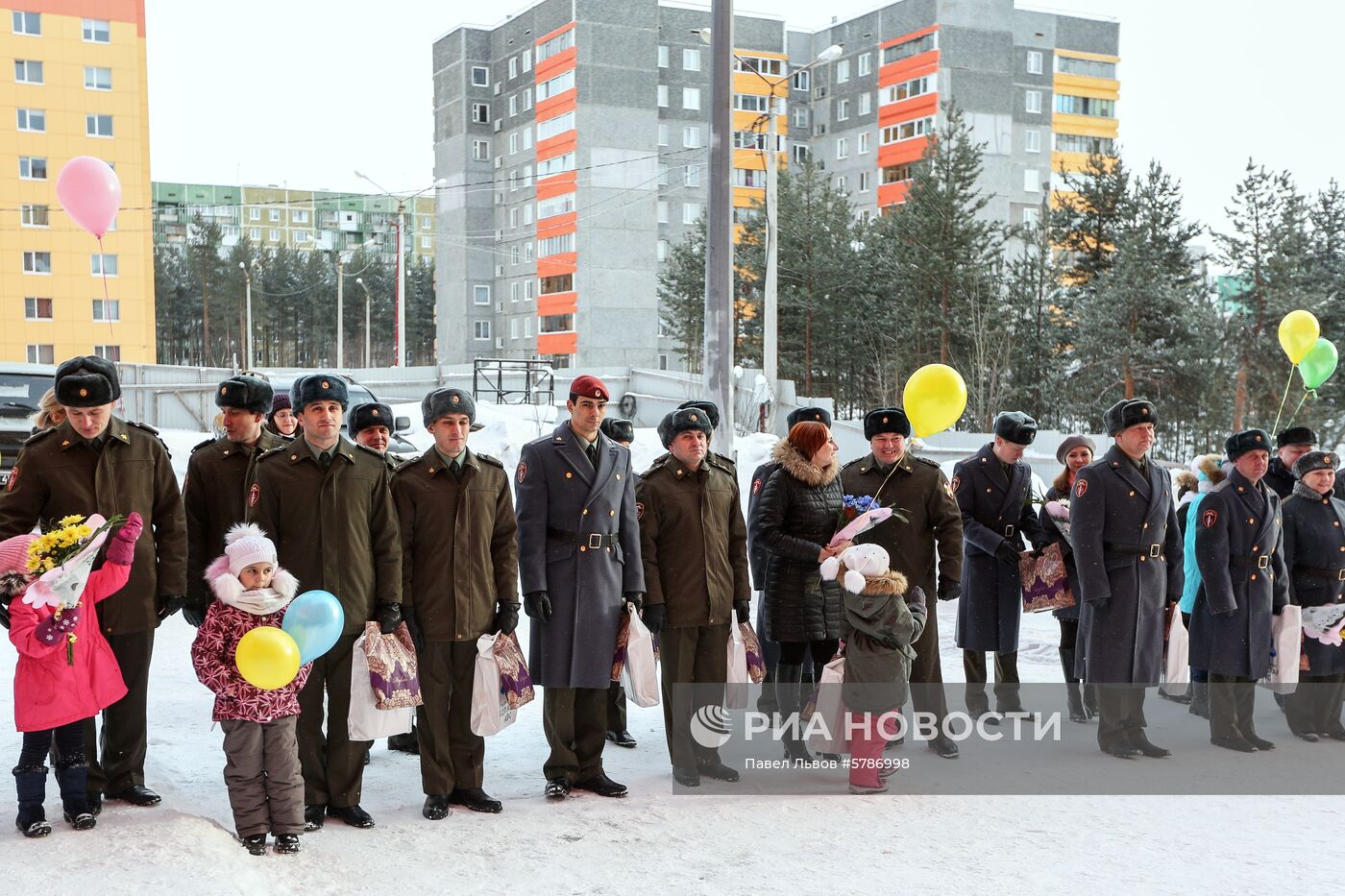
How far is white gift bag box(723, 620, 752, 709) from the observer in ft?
20.5

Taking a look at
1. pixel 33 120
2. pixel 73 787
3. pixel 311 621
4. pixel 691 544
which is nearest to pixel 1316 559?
pixel 691 544

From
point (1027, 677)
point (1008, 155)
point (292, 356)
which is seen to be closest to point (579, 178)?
point (1008, 155)

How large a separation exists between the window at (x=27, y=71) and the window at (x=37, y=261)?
7.30 metres

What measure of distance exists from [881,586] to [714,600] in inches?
33.3

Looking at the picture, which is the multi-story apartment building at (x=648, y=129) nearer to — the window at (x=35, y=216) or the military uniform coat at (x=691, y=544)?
the window at (x=35, y=216)

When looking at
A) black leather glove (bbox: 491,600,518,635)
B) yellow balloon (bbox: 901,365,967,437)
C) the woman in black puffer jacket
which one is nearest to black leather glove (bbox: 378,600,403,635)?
black leather glove (bbox: 491,600,518,635)

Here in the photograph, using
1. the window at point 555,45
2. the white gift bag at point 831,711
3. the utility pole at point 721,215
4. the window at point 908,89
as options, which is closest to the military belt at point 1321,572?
the white gift bag at point 831,711

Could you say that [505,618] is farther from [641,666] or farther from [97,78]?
[97,78]

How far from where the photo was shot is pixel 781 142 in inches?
2746

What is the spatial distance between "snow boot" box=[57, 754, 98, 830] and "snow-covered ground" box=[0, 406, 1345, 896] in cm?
10

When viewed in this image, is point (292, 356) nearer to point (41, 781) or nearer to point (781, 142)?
point (781, 142)

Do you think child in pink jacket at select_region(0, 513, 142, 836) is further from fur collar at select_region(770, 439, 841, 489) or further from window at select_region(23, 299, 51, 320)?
window at select_region(23, 299, 51, 320)

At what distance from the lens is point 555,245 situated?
60406 millimetres

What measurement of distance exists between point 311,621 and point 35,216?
175 feet
